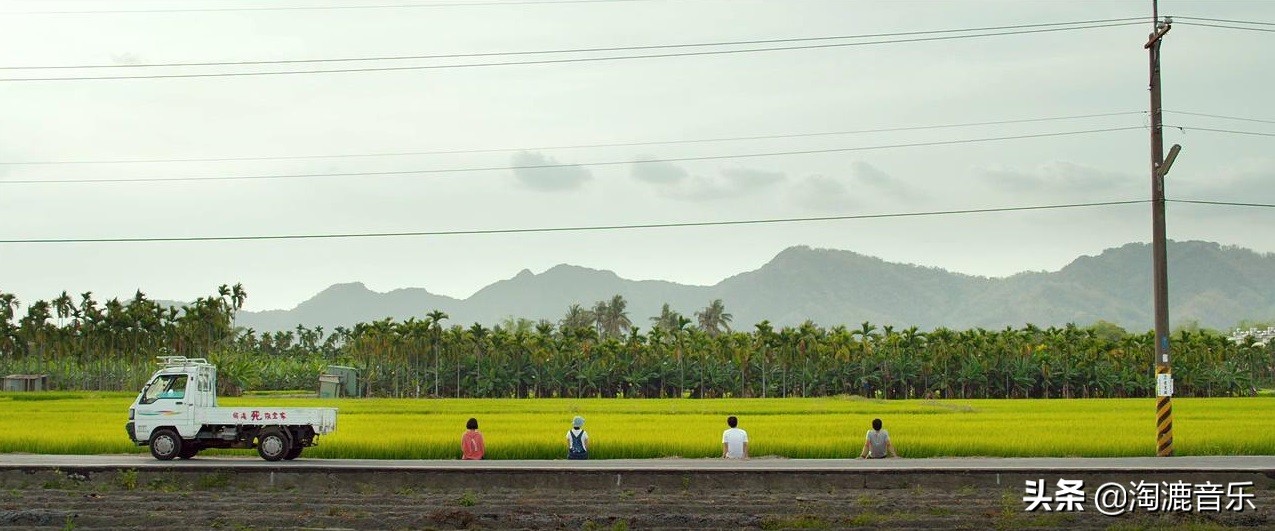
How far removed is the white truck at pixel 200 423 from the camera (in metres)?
31.2

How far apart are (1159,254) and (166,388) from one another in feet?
88.3

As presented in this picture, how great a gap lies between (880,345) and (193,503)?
114 m

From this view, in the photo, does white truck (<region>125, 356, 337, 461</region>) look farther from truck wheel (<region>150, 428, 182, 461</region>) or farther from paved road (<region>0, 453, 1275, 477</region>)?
paved road (<region>0, 453, 1275, 477</region>)

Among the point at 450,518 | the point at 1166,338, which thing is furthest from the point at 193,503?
the point at 1166,338

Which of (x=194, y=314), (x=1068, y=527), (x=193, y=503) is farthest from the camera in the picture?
(x=194, y=314)

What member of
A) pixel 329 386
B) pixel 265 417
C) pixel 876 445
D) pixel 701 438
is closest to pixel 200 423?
pixel 265 417

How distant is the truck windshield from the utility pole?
25.4m

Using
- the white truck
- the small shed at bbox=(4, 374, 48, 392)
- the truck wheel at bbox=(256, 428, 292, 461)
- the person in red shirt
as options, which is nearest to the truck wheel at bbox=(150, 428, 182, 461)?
the white truck

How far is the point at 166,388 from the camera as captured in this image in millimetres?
31625

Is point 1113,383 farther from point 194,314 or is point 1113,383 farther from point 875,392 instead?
point 194,314

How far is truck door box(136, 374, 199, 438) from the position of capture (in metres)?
31.4

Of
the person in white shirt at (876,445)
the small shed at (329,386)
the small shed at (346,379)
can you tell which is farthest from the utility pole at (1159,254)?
the small shed at (346,379)

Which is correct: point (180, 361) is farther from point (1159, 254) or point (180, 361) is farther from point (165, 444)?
point (1159, 254)

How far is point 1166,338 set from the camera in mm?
33375
